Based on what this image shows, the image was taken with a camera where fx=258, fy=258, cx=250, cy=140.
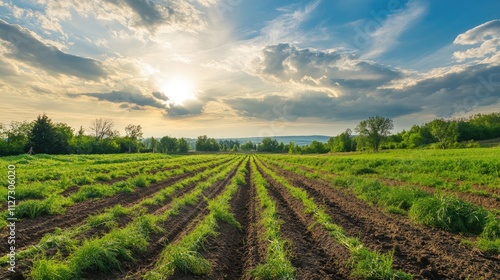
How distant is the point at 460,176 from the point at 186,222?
2175 centimetres

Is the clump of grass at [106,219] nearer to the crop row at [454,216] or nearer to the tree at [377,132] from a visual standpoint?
A: the crop row at [454,216]

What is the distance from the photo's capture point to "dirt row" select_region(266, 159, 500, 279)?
6133 mm

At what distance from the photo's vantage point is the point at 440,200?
10422mm

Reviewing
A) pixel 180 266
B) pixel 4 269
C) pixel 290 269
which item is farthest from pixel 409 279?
pixel 4 269

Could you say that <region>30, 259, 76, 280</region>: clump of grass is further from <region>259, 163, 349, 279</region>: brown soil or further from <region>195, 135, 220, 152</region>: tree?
<region>195, 135, 220, 152</region>: tree

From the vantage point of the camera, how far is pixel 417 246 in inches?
304

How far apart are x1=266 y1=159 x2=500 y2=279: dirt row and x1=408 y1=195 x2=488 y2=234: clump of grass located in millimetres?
488

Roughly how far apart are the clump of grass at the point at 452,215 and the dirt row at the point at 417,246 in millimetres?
488

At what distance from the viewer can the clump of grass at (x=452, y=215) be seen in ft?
30.4

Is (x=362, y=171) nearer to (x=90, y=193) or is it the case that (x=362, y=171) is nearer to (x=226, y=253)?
(x=226, y=253)

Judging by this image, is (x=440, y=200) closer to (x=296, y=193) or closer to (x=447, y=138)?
(x=296, y=193)

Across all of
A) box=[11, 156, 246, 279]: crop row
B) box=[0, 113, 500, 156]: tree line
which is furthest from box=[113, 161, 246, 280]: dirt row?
box=[0, 113, 500, 156]: tree line

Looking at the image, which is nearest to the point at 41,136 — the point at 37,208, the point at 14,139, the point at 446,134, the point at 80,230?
the point at 14,139

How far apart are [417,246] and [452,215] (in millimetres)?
3157
